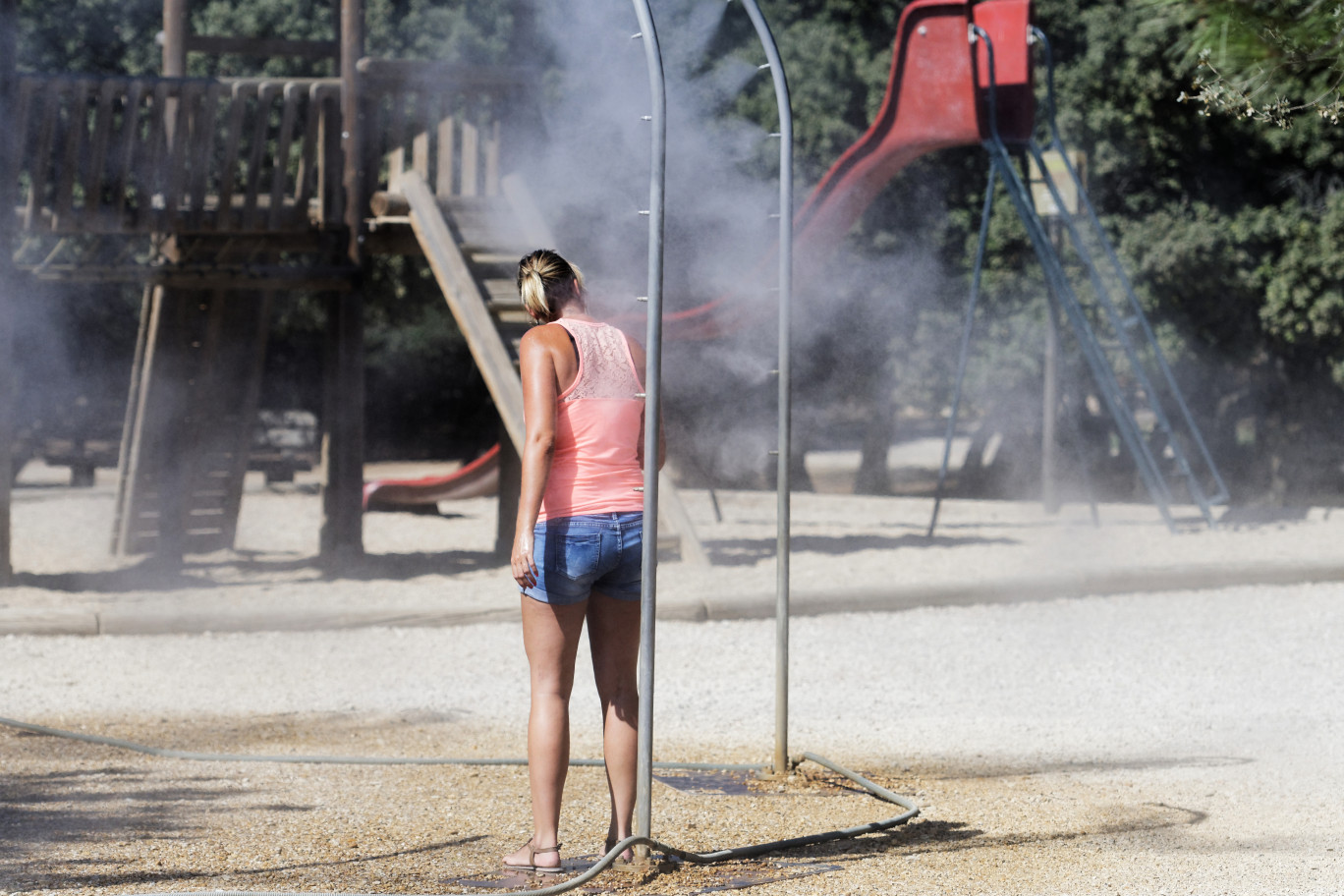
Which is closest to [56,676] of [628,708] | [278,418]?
[628,708]

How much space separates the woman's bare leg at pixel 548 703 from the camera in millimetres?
3189

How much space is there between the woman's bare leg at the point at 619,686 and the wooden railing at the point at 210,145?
A: 6371 mm

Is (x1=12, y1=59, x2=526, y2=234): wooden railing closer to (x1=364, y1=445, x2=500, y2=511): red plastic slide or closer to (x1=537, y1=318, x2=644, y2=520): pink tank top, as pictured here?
(x1=364, y1=445, x2=500, y2=511): red plastic slide

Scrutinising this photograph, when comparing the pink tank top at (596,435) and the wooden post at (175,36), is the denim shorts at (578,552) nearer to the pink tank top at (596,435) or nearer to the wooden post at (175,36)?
the pink tank top at (596,435)

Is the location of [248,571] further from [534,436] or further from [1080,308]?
[534,436]

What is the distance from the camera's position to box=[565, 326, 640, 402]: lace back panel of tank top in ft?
10.5

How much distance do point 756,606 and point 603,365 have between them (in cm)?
406

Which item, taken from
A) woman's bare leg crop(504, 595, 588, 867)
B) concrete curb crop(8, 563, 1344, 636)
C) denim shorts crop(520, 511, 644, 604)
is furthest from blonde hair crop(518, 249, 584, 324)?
concrete curb crop(8, 563, 1344, 636)

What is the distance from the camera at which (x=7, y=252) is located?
25.6 ft

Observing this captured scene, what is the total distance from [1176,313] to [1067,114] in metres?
2.80

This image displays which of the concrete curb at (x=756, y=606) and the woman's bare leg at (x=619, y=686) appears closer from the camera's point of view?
the woman's bare leg at (x=619, y=686)

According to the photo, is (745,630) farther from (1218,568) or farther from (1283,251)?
(1283,251)

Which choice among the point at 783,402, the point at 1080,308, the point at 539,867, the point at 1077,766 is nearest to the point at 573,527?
the point at 539,867

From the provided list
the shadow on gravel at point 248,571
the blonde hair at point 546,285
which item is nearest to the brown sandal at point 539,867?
the blonde hair at point 546,285
